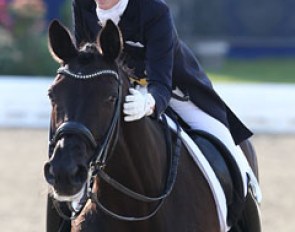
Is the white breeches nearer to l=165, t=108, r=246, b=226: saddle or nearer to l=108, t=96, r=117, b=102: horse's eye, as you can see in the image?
l=165, t=108, r=246, b=226: saddle

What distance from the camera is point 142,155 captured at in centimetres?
410

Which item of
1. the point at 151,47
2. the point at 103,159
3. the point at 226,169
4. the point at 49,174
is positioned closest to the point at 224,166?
the point at 226,169

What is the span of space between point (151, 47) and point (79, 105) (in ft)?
2.88

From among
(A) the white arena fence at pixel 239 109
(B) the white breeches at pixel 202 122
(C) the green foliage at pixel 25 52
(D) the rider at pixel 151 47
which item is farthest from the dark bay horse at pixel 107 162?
(C) the green foliage at pixel 25 52

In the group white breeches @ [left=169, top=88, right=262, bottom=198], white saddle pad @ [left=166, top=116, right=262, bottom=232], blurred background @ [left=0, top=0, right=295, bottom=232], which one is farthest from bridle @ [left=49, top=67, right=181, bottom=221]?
blurred background @ [left=0, top=0, right=295, bottom=232]

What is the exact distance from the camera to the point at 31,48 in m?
21.5

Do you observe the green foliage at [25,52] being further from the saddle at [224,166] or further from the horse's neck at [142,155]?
the horse's neck at [142,155]

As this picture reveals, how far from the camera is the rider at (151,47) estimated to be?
4.28 meters

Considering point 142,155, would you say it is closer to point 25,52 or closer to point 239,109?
point 239,109

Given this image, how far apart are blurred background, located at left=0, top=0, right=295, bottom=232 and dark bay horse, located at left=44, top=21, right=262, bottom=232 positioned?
1.03m

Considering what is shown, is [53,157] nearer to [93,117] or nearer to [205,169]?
[93,117]

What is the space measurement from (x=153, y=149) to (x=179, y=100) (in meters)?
0.86

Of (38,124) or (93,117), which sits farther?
(38,124)

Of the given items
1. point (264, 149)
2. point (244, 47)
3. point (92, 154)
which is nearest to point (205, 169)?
point (92, 154)
